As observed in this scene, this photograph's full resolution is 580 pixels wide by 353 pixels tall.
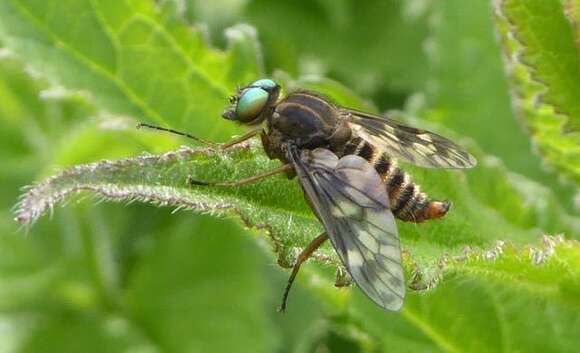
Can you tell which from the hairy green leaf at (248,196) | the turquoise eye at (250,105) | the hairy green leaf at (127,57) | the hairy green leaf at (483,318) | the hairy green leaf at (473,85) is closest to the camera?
the hairy green leaf at (248,196)

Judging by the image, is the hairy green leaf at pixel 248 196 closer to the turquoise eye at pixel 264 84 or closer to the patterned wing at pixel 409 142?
the patterned wing at pixel 409 142

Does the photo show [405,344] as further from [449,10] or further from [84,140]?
[449,10]

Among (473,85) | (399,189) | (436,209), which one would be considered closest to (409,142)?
Answer: (399,189)

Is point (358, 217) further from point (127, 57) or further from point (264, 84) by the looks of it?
point (127, 57)

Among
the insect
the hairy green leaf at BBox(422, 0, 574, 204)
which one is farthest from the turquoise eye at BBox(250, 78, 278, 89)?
the hairy green leaf at BBox(422, 0, 574, 204)

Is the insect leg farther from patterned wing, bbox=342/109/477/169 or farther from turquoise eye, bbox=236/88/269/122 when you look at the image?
patterned wing, bbox=342/109/477/169

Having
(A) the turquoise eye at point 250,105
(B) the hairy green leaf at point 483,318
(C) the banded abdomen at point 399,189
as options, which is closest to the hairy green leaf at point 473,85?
(C) the banded abdomen at point 399,189

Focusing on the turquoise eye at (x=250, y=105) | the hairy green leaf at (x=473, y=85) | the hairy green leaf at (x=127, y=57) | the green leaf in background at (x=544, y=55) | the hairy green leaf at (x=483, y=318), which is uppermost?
the hairy green leaf at (x=127, y=57)

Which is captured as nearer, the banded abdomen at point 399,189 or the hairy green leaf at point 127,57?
the banded abdomen at point 399,189
